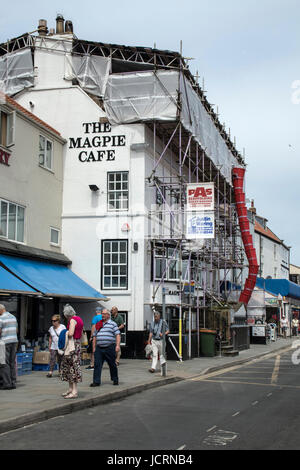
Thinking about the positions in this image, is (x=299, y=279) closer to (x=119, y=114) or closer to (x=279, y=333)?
(x=279, y=333)

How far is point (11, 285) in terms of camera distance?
15688 mm

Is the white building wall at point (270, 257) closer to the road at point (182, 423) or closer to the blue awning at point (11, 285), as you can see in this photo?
the blue awning at point (11, 285)

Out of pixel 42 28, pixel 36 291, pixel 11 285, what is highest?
pixel 42 28

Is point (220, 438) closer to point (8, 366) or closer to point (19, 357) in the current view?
point (8, 366)

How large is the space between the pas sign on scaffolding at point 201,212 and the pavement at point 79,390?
4552 millimetres

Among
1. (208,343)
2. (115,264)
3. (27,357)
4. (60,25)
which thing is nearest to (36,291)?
(27,357)

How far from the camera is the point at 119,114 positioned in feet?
73.4

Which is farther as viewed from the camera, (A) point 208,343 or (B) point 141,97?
(B) point 141,97

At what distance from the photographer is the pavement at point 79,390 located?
9250mm

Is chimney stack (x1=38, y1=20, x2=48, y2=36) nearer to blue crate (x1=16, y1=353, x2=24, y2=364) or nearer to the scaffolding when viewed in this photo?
the scaffolding

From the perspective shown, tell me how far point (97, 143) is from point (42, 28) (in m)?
6.28

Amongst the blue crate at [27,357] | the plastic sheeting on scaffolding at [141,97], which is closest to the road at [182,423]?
the blue crate at [27,357]
